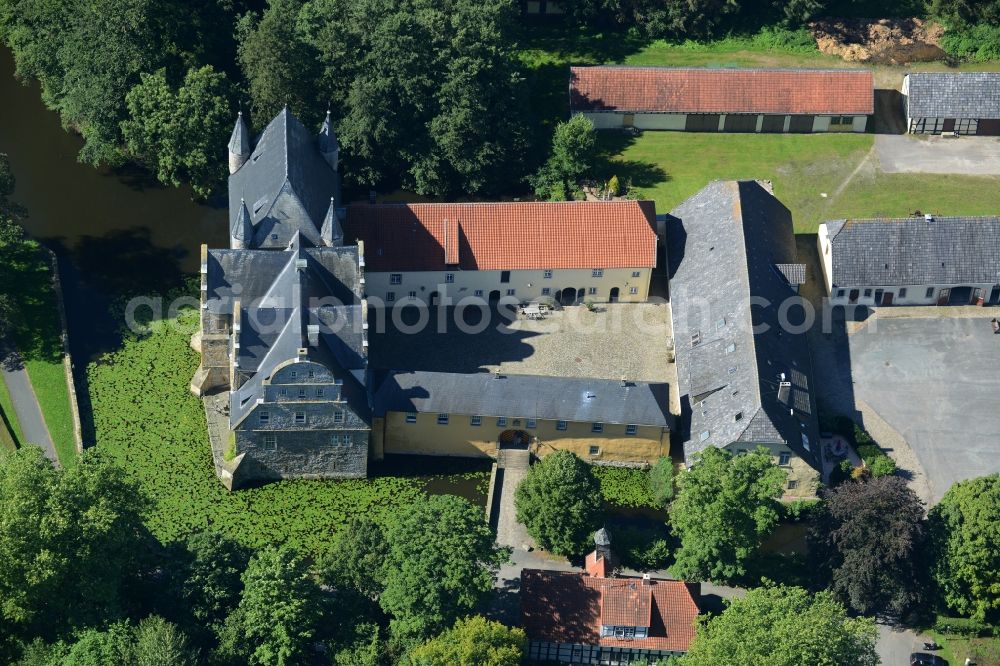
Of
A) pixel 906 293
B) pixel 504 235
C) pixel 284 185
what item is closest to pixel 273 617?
pixel 284 185

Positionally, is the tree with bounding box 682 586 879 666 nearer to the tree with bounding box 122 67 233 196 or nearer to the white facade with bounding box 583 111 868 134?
the white facade with bounding box 583 111 868 134

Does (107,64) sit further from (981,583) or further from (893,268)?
(981,583)

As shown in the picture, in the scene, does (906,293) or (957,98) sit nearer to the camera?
(906,293)

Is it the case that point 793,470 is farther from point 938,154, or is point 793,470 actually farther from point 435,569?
point 938,154

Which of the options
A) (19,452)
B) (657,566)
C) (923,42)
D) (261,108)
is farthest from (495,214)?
(923,42)

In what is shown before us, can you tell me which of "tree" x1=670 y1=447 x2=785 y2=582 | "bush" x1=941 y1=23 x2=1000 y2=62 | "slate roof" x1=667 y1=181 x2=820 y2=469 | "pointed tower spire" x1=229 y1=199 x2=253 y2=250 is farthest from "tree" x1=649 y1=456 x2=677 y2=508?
"bush" x1=941 y1=23 x2=1000 y2=62

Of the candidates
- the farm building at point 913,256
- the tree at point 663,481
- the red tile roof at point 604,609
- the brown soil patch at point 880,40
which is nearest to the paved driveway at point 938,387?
the farm building at point 913,256
